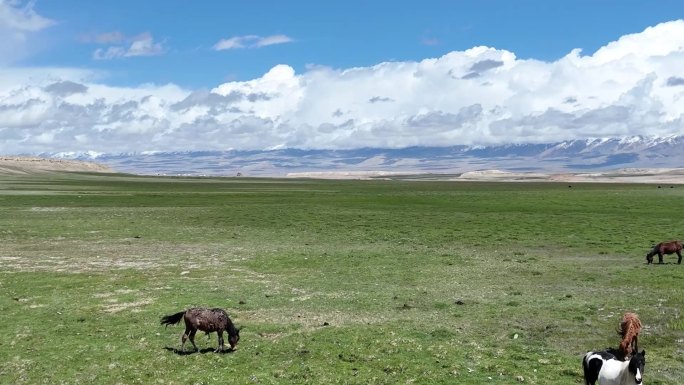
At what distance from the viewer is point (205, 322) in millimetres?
18438

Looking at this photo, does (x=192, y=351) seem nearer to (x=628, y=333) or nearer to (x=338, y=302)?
(x=338, y=302)

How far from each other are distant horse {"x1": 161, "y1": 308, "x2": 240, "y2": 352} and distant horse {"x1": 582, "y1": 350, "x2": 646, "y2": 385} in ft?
35.2

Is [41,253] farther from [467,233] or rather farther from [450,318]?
[467,233]

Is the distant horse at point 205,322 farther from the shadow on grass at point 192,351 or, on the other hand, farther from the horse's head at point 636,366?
the horse's head at point 636,366

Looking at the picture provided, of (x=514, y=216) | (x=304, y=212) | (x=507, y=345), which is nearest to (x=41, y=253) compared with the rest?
(x=507, y=345)

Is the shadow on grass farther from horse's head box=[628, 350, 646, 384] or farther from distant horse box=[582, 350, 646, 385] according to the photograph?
horse's head box=[628, 350, 646, 384]

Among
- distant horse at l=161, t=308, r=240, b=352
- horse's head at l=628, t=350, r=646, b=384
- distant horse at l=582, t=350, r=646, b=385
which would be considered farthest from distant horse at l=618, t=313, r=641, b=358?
distant horse at l=161, t=308, r=240, b=352

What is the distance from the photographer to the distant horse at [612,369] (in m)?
12.1

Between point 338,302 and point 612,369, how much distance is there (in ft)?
47.8

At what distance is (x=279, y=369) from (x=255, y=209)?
69.3 metres

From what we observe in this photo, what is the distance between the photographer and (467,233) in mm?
54562

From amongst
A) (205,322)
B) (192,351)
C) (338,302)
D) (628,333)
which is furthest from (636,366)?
(338,302)

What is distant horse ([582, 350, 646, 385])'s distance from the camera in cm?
1214

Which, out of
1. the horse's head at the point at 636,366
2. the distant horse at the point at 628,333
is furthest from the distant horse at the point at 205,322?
the horse's head at the point at 636,366
